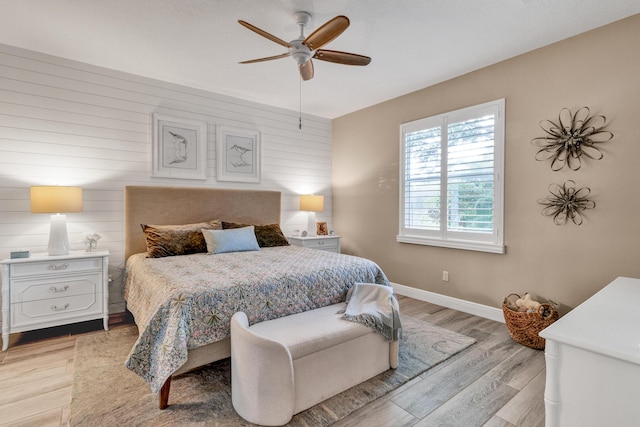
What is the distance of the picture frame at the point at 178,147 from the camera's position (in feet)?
12.4

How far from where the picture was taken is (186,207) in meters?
3.89

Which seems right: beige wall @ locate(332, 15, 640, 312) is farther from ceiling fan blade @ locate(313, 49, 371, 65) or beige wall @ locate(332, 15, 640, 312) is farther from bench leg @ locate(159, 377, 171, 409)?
bench leg @ locate(159, 377, 171, 409)

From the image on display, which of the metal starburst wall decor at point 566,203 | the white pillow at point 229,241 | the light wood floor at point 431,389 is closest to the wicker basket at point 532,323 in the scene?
the light wood floor at point 431,389

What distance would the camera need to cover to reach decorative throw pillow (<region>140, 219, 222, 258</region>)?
3.19m

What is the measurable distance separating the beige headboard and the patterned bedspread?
55 centimetres

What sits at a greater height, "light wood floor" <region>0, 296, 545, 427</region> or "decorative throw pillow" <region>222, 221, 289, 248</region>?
"decorative throw pillow" <region>222, 221, 289, 248</region>

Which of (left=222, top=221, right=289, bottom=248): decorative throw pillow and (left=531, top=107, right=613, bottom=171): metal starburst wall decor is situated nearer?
(left=531, top=107, right=613, bottom=171): metal starburst wall decor

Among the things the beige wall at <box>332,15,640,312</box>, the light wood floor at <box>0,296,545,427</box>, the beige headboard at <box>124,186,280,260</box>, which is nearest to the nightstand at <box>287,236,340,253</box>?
the beige headboard at <box>124,186,280,260</box>

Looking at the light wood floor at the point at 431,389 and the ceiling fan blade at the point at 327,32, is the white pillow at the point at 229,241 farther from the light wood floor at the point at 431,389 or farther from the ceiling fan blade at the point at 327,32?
the ceiling fan blade at the point at 327,32

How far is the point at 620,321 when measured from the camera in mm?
1358

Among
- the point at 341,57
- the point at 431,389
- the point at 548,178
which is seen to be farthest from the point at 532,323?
the point at 341,57

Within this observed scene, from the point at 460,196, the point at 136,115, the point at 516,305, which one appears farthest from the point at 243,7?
the point at 516,305

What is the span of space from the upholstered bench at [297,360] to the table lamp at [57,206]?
2.20 m

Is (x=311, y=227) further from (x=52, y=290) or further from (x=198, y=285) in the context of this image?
(x=52, y=290)
